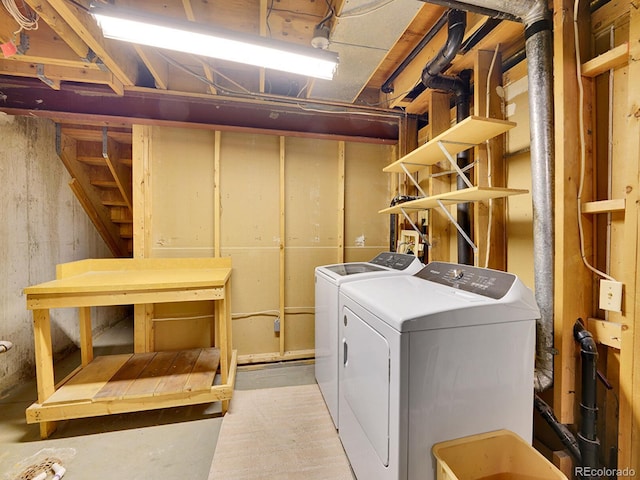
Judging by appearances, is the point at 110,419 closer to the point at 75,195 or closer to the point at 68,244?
the point at 68,244

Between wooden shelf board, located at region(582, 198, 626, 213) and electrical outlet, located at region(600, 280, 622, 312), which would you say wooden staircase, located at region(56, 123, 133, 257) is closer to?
wooden shelf board, located at region(582, 198, 626, 213)

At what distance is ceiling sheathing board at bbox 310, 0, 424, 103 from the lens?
142 centimetres

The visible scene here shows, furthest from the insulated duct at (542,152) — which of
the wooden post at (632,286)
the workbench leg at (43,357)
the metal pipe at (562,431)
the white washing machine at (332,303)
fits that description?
the workbench leg at (43,357)

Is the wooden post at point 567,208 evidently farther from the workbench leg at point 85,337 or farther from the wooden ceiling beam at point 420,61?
the workbench leg at point 85,337

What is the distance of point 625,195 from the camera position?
1.13m

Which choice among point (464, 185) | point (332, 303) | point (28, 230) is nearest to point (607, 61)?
point (464, 185)

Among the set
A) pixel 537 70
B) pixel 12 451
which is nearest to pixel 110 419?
pixel 12 451

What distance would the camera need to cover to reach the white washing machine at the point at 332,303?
1789mm

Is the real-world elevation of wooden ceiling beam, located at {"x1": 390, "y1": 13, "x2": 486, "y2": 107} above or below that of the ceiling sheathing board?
above

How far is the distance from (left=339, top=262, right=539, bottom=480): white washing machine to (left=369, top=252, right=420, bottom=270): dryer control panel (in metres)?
0.75

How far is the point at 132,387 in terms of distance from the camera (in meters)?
1.88

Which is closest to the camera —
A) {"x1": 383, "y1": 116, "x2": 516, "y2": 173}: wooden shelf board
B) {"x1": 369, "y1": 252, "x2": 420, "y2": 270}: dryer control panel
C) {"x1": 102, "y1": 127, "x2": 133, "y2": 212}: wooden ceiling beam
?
{"x1": 383, "y1": 116, "x2": 516, "y2": 173}: wooden shelf board

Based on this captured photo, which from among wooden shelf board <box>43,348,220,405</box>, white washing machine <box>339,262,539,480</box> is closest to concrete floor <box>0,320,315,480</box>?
wooden shelf board <box>43,348,220,405</box>

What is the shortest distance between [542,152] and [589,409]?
116 centimetres
